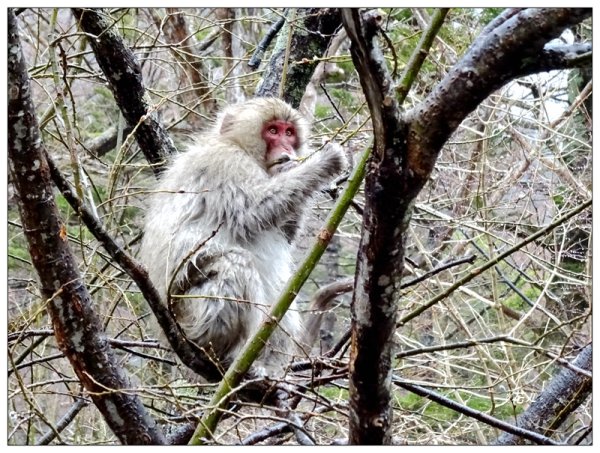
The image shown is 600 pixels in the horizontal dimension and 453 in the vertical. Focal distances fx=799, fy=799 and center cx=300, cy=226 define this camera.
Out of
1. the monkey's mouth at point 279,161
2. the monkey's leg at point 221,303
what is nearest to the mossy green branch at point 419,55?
the monkey's leg at point 221,303

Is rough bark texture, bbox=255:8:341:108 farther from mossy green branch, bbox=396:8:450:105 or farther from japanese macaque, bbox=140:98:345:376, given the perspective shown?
mossy green branch, bbox=396:8:450:105

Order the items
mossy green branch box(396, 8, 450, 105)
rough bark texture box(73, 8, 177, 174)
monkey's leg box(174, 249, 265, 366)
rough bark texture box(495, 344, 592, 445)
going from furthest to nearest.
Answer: rough bark texture box(73, 8, 177, 174) → monkey's leg box(174, 249, 265, 366) → rough bark texture box(495, 344, 592, 445) → mossy green branch box(396, 8, 450, 105)

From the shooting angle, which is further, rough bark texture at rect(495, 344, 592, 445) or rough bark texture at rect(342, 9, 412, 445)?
rough bark texture at rect(495, 344, 592, 445)

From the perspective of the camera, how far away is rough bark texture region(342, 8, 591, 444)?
7.50 feet

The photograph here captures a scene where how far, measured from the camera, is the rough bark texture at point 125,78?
5.28m

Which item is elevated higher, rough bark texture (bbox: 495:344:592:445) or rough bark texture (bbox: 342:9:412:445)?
rough bark texture (bbox: 342:9:412:445)

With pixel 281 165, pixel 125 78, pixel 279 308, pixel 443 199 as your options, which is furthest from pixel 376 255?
pixel 443 199

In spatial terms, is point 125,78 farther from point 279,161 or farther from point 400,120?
point 400,120

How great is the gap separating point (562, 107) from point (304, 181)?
6.77 meters

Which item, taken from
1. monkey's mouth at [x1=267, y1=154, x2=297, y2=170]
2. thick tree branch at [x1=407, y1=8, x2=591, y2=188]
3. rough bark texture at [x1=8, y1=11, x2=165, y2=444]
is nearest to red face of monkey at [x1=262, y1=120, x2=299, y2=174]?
monkey's mouth at [x1=267, y1=154, x2=297, y2=170]

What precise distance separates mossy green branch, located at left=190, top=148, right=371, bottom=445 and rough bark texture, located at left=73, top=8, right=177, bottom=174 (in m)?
1.90

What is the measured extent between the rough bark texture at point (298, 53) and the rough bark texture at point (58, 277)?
3072 millimetres

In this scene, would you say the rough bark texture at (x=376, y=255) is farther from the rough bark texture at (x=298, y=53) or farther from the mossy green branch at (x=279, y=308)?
the rough bark texture at (x=298, y=53)

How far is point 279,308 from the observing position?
12.0 feet
